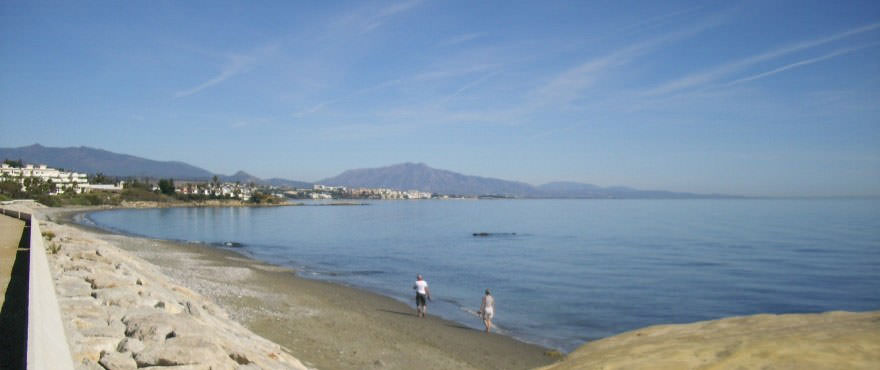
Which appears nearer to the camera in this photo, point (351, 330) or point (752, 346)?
point (752, 346)

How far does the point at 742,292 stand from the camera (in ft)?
91.6

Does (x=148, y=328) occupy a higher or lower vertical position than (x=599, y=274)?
higher

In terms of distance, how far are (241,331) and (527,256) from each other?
1356 inches

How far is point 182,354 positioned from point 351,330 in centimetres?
999

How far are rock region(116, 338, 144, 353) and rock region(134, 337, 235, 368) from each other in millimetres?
202

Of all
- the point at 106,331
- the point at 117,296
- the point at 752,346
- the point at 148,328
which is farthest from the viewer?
the point at 117,296

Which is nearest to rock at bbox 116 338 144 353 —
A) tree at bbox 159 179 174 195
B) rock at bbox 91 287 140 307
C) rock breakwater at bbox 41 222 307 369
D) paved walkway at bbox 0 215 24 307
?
rock breakwater at bbox 41 222 307 369

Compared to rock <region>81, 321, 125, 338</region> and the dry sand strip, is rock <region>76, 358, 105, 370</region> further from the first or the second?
the dry sand strip

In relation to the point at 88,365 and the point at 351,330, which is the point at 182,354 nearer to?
the point at 88,365

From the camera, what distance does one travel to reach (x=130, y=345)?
22.5ft

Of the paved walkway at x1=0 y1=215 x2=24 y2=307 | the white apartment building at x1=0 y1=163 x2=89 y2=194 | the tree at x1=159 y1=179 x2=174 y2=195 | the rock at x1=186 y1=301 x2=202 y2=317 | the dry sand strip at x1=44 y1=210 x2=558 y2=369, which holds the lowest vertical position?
the dry sand strip at x1=44 y1=210 x2=558 y2=369

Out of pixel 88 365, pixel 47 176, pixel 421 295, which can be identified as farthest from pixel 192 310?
pixel 47 176

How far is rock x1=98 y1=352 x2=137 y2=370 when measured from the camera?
6.16 meters

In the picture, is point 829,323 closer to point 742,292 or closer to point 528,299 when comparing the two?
point 528,299
